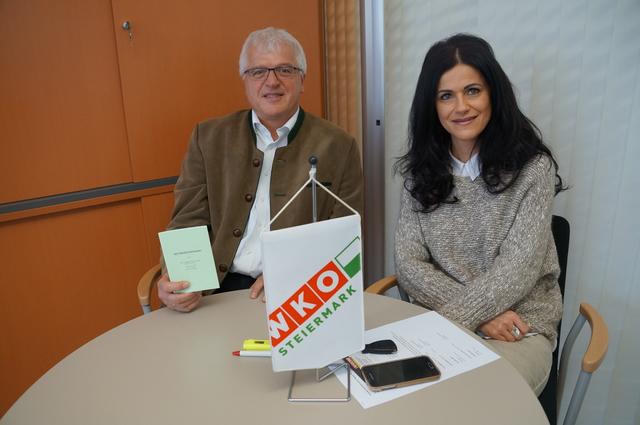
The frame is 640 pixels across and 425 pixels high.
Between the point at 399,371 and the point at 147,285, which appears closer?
the point at 399,371

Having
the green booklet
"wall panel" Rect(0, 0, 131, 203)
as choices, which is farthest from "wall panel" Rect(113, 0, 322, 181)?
the green booklet

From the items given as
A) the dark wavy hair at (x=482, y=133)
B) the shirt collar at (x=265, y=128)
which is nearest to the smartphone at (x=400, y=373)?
the dark wavy hair at (x=482, y=133)

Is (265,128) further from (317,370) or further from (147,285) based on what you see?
(317,370)

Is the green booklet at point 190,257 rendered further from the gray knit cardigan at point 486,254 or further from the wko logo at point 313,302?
the gray knit cardigan at point 486,254

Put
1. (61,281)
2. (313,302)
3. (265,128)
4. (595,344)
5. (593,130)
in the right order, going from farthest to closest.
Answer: (61,281)
(265,128)
(593,130)
(595,344)
(313,302)

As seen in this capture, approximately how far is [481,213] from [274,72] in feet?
2.98

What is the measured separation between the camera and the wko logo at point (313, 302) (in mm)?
862

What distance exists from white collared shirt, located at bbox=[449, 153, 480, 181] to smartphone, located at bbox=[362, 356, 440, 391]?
Answer: 73 centimetres

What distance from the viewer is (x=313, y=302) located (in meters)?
0.88

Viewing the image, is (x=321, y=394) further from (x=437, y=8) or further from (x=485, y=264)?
(x=437, y=8)

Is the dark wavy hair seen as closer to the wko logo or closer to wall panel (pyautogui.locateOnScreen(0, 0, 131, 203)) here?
the wko logo

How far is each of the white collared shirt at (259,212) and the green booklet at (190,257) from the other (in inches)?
18.4

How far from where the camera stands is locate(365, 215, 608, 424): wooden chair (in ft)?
3.74

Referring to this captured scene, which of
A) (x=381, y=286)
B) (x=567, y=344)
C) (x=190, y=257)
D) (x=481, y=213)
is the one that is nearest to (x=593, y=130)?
(x=481, y=213)
